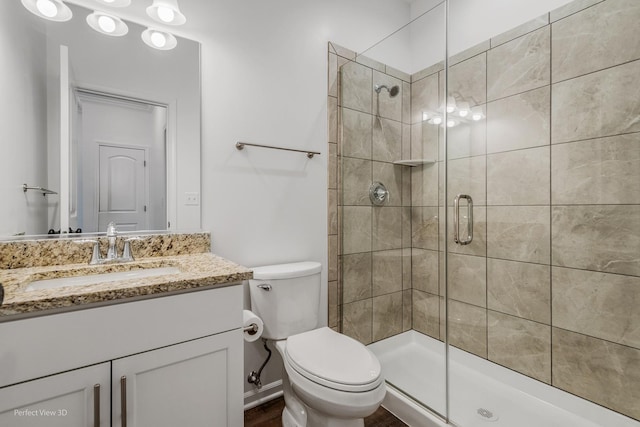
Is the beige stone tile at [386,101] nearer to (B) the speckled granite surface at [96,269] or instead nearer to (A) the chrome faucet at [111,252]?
(B) the speckled granite surface at [96,269]

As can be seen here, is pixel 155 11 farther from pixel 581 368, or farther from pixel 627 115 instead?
pixel 581 368

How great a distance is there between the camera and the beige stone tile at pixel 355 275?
2.05 metres

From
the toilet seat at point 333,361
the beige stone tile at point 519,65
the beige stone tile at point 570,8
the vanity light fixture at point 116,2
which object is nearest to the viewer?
the toilet seat at point 333,361

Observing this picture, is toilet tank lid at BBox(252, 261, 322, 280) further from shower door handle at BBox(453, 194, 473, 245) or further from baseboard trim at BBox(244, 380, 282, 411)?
shower door handle at BBox(453, 194, 473, 245)

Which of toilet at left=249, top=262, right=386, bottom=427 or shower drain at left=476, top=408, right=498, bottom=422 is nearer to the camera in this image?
toilet at left=249, top=262, right=386, bottom=427

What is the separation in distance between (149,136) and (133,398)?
1076 millimetres

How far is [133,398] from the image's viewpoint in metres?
0.92

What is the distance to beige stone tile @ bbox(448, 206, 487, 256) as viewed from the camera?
1896 millimetres

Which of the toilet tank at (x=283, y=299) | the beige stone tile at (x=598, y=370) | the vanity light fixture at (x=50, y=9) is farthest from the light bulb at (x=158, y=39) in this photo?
the beige stone tile at (x=598, y=370)

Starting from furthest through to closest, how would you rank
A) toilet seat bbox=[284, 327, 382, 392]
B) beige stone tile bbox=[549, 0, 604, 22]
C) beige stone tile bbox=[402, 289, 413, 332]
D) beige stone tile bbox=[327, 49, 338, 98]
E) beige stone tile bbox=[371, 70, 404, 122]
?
beige stone tile bbox=[402, 289, 413, 332] < beige stone tile bbox=[371, 70, 404, 122] < beige stone tile bbox=[327, 49, 338, 98] < beige stone tile bbox=[549, 0, 604, 22] < toilet seat bbox=[284, 327, 382, 392]

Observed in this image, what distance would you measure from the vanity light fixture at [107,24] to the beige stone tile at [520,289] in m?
2.29

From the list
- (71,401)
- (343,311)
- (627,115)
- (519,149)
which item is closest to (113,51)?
(71,401)

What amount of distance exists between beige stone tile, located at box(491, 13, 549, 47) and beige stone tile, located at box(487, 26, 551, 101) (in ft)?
0.08

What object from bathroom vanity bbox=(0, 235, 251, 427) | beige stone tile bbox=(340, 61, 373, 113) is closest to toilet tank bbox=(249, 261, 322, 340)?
bathroom vanity bbox=(0, 235, 251, 427)
